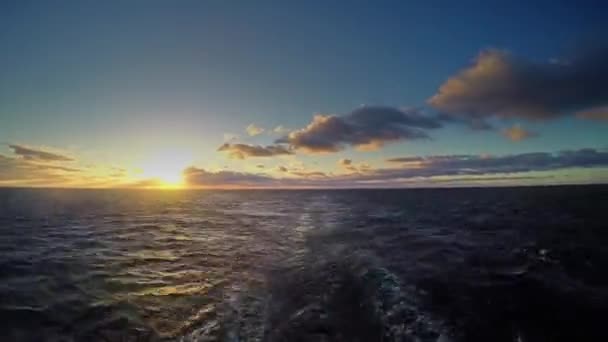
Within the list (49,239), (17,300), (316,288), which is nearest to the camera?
(17,300)

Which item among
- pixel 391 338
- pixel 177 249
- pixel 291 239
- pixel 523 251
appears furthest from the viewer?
pixel 291 239

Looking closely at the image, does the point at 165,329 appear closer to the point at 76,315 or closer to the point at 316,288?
the point at 76,315

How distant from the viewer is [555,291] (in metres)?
11.0

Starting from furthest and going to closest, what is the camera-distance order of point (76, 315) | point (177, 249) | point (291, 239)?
point (291, 239)
point (177, 249)
point (76, 315)

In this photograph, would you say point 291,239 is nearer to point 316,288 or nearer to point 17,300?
point 316,288

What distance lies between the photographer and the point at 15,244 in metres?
19.9

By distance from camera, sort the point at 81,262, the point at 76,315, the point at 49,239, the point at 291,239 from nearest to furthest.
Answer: the point at 76,315 < the point at 81,262 < the point at 49,239 < the point at 291,239

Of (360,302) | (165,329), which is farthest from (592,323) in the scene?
Answer: (165,329)

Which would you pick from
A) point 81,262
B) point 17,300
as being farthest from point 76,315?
point 81,262

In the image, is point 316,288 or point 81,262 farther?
point 81,262

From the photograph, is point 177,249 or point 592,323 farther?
point 177,249

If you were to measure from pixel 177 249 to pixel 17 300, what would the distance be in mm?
9471

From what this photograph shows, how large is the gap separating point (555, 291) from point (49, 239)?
3026cm

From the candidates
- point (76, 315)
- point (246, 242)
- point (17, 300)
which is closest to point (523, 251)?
point (246, 242)
